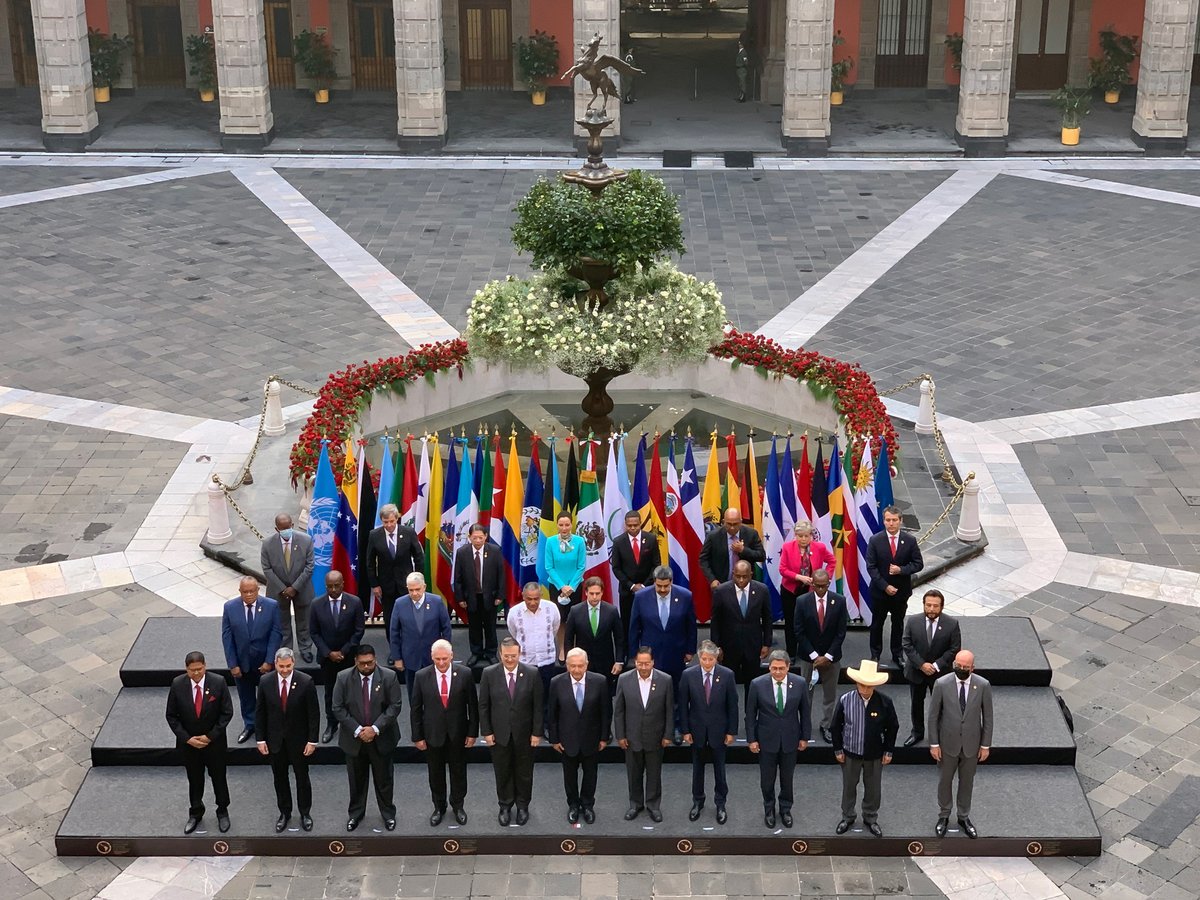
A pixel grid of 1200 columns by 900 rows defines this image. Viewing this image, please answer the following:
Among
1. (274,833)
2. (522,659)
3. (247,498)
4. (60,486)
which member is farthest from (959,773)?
(60,486)

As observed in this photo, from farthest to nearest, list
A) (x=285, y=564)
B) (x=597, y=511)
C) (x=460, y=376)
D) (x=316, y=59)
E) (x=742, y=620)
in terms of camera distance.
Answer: (x=316, y=59), (x=460, y=376), (x=597, y=511), (x=285, y=564), (x=742, y=620)

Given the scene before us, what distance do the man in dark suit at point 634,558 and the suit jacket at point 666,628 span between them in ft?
2.25

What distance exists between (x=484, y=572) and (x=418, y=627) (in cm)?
92

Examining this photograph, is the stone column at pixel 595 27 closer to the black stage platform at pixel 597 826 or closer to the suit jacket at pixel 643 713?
the black stage platform at pixel 597 826

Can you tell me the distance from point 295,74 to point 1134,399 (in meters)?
23.6

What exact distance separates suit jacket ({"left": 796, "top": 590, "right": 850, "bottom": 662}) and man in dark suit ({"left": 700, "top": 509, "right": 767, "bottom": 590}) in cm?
87

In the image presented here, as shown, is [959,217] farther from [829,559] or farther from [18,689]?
[18,689]

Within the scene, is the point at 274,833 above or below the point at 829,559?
below

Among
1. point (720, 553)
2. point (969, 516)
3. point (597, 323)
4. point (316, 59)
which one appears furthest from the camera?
point (316, 59)

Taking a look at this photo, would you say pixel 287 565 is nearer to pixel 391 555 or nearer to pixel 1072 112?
pixel 391 555

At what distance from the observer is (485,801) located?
12.4m

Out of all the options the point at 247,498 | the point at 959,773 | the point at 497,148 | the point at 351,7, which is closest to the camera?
the point at 959,773

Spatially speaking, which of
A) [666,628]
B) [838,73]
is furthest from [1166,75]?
[666,628]

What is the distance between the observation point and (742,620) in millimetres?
12961
